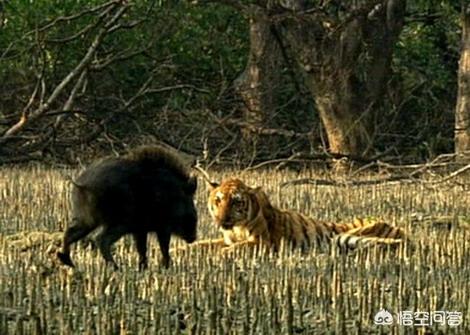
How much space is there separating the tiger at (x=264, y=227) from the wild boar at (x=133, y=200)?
1172mm

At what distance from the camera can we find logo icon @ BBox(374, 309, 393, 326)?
6312 millimetres

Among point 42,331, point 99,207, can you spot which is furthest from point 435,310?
point 99,207

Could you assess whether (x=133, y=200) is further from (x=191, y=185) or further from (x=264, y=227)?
(x=264, y=227)

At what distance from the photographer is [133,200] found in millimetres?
8523

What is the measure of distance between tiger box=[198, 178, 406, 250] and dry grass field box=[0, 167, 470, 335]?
415 mm

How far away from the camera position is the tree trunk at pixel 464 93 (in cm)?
1898

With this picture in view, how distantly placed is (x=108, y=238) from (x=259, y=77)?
13.3 metres

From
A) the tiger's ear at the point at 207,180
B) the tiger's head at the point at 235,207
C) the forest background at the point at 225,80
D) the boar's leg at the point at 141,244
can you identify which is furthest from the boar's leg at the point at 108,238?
the forest background at the point at 225,80

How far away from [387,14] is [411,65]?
329cm

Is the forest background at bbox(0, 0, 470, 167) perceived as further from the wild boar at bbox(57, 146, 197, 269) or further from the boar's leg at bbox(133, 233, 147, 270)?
the boar's leg at bbox(133, 233, 147, 270)

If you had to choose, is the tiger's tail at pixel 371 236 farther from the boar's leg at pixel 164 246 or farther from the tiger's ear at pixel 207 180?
the boar's leg at pixel 164 246

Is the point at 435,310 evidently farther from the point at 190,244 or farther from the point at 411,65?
the point at 411,65

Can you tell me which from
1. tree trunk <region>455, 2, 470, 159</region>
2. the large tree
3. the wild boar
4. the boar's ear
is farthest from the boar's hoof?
tree trunk <region>455, 2, 470, 159</region>

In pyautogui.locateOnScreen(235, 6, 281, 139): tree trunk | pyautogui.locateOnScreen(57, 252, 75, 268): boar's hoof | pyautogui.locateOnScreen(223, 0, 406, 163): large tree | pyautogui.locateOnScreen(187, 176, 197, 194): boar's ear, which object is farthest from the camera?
pyautogui.locateOnScreen(235, 6, 281, 139): tree trunk
